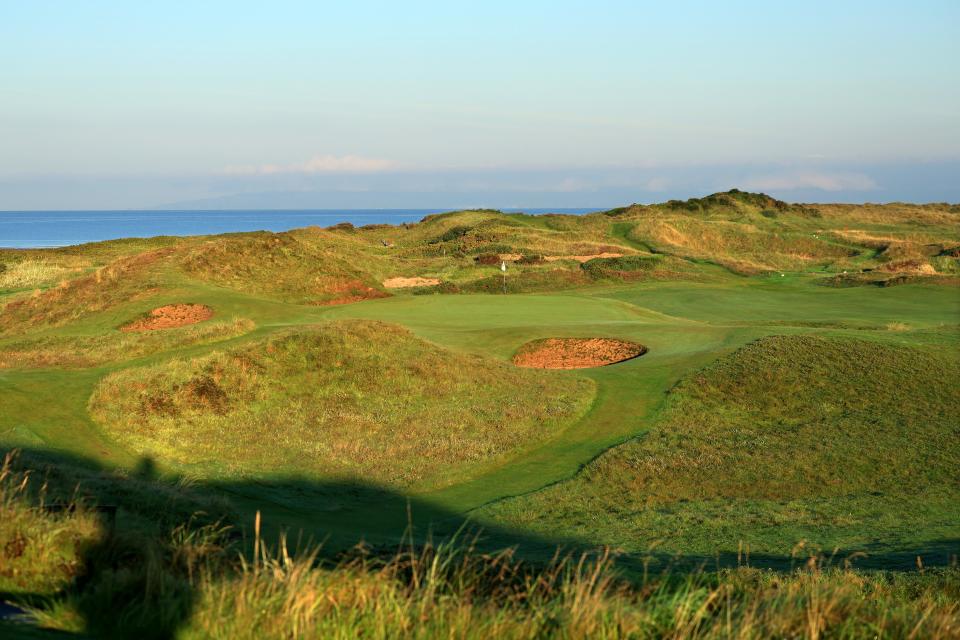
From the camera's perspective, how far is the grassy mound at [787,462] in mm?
15172

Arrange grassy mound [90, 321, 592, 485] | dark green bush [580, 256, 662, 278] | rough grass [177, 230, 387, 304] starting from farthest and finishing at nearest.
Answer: dark green bush [580, 256, 662, 278]
rough grass [177, 230, 387, 304]
grassy mound [90, 321, 592, 485]

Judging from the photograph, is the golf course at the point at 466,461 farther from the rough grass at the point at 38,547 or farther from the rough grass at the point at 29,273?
the rough grass at the point at 29,273

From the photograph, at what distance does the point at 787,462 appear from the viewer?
18.8m

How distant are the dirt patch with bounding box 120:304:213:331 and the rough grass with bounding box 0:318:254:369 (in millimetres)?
2635

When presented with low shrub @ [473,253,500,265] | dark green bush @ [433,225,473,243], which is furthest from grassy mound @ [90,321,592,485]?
dark green bush @ [433,225,473,243]

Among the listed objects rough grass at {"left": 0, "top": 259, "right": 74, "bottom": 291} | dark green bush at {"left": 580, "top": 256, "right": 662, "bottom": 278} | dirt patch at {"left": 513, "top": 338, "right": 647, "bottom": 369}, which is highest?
dark green bush at {"left": 580, "top": 256, "right": 662, "bottom": 278}

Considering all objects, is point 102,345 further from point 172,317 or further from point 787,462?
point 787,462

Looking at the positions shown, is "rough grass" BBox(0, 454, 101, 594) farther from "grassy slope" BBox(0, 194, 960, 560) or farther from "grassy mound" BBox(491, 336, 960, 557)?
"grassy mound" BBox(491, 336, 960, 557)

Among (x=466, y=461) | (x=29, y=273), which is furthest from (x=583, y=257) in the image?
(x=466, y=461)

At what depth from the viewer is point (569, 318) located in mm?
37969

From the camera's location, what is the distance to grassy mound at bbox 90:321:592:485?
62.8 ft

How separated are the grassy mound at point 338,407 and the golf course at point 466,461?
0.09 meters

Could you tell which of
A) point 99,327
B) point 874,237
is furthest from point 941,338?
point 874,237

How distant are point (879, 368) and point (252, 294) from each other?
30.2 meters
